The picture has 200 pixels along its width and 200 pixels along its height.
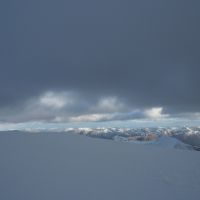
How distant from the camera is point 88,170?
1141 cm

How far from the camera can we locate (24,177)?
32.9 feet

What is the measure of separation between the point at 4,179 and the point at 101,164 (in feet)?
12.4

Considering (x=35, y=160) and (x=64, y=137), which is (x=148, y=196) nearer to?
(x=35, y=160)

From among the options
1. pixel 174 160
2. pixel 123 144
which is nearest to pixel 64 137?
pixel 123 144

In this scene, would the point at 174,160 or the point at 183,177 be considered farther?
the point at 174,160

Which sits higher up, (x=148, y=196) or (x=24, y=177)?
(x=24, y=177)

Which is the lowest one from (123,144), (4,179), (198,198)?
(198,198)

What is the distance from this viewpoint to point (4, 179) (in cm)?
969

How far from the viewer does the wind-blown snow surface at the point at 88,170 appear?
951 centimetres

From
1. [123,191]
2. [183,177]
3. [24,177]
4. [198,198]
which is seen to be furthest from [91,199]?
[183,177]

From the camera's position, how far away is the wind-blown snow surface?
9508 mm

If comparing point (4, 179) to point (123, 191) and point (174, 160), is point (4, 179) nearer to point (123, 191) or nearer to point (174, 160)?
point (123, 191)

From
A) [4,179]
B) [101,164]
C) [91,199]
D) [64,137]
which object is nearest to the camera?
[91,199]

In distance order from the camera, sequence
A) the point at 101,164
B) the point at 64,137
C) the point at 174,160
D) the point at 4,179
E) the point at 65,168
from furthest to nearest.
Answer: the point at 64,137 → the point at 174,160 → the point at 101,164 → the point at 65,168 → the point at 4,179
